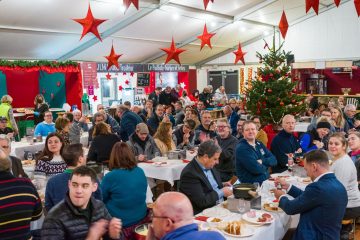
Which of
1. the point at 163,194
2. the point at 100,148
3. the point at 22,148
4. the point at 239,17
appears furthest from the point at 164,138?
the point at 239,17

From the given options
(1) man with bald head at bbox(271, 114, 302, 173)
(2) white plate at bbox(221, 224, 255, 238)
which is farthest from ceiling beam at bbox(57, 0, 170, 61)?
(2) white plate at bbox(221, 224, 255, 238)

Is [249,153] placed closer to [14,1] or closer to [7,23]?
[14,1]

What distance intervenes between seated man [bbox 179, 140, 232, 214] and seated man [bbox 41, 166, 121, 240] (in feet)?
3.54

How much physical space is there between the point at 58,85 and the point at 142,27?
3.29 m

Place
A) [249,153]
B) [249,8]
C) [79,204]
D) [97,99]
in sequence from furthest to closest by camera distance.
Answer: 1. [97,99]
2. [249,8]
3. [249,153]
4. [79,204]

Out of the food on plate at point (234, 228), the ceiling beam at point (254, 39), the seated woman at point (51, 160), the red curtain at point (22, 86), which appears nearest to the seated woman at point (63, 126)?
the seated woman at point (51, 160)

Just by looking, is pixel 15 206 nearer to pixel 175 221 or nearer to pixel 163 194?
pixel 163 194

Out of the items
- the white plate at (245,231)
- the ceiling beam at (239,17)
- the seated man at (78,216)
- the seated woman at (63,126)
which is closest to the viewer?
the seated man at (78,216)

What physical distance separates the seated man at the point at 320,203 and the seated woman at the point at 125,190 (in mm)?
1369

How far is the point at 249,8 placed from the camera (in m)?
13.1

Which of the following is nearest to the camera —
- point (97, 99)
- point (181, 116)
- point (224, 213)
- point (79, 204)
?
point (79, 204)

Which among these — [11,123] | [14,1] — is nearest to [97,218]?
[11,123]

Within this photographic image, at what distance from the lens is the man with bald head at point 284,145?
16.6 ft

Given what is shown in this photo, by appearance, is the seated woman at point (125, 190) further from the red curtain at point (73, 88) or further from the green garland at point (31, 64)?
the red curtain at point (73, 88)
